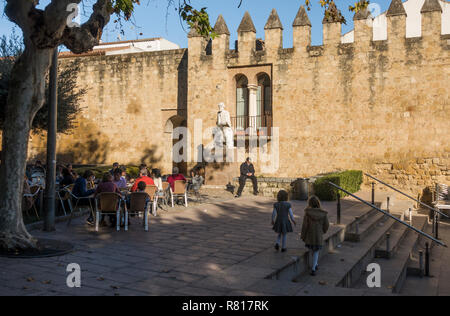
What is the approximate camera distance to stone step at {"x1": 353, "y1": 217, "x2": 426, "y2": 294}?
270 inches

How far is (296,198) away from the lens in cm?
1453

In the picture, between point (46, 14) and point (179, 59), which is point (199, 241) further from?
point (179, 59)

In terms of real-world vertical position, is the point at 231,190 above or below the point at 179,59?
below

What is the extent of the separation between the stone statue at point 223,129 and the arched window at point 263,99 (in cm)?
365

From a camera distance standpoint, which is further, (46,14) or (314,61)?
(314,61)

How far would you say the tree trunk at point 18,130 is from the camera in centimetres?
656

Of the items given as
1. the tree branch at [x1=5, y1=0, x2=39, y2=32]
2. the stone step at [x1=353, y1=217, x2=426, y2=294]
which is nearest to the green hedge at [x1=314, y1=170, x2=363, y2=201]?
the stone step at [x1=353, y1=217, x2=426, y2=294]

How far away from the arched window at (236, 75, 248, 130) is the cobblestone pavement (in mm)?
10579

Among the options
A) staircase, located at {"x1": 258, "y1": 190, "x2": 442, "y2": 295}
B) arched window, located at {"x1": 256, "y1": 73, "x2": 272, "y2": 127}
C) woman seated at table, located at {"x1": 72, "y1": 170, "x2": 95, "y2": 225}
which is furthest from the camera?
arched window, located at {"x1": 256, "y1": 73, "x2": 272, "y2": 127}

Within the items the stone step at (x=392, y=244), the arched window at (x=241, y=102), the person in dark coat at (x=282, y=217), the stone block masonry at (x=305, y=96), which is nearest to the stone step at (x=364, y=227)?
the stone step at (x=392, y=244)

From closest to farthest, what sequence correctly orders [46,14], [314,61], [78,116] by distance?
[46,14]
[314,61]
[78,116]

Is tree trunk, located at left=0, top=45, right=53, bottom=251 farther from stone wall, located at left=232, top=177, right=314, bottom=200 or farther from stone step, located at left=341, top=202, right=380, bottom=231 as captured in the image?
stone wall, located at left=232, top=177, right=314, bottom=200
